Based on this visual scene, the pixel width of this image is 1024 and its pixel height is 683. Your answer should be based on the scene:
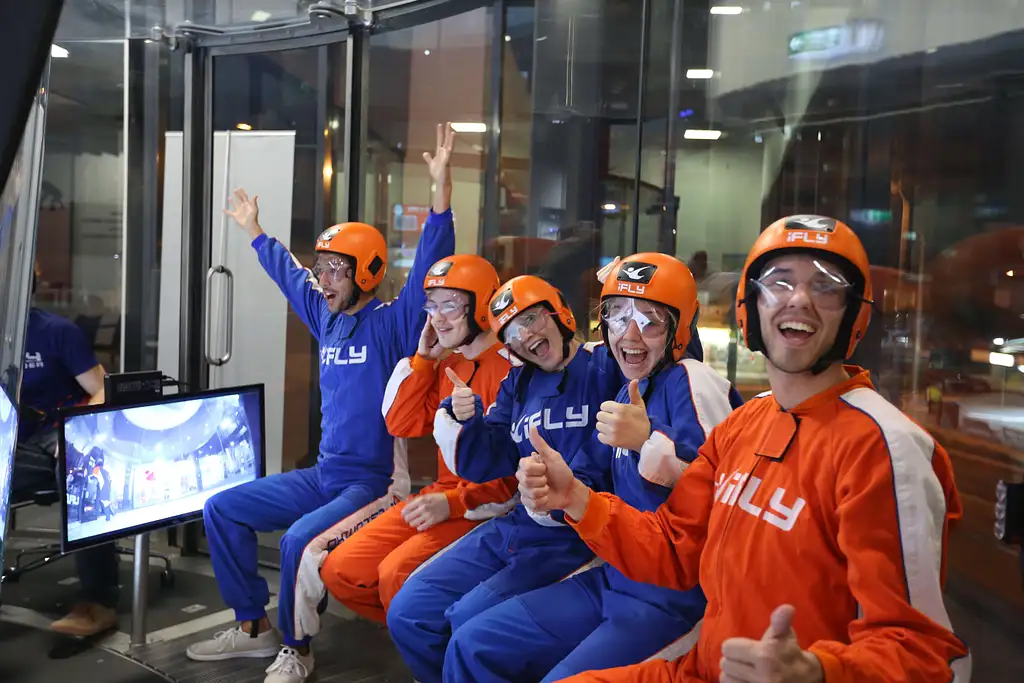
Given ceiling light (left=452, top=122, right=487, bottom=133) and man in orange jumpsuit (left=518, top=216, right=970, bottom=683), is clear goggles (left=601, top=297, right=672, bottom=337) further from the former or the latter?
ceiling light (left=452, top=122, right=487, bottom=133)

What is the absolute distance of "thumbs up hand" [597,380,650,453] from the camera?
2.12m

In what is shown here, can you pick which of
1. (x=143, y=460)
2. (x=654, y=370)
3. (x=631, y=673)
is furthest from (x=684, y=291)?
(x=143, y=460)

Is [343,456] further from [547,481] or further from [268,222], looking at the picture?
[547,481]

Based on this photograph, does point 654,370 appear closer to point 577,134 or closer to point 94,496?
point 577,134

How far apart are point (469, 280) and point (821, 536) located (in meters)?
1.87

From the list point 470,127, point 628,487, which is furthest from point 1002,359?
point 470,127

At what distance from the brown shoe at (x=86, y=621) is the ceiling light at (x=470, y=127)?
8.84ft

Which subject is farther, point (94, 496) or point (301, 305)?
point (301, 305)

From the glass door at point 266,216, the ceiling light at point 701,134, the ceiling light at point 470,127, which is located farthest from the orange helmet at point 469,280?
the glass door at point 266,216

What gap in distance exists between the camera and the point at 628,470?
2314 millimetres

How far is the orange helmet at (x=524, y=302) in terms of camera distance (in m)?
2.80

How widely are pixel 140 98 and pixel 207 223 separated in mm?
771

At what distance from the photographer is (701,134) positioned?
3477 mm

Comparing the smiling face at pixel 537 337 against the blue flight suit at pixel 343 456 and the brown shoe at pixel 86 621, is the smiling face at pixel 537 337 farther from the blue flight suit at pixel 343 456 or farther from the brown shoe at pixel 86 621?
the brown shoe at pixel 86 621
